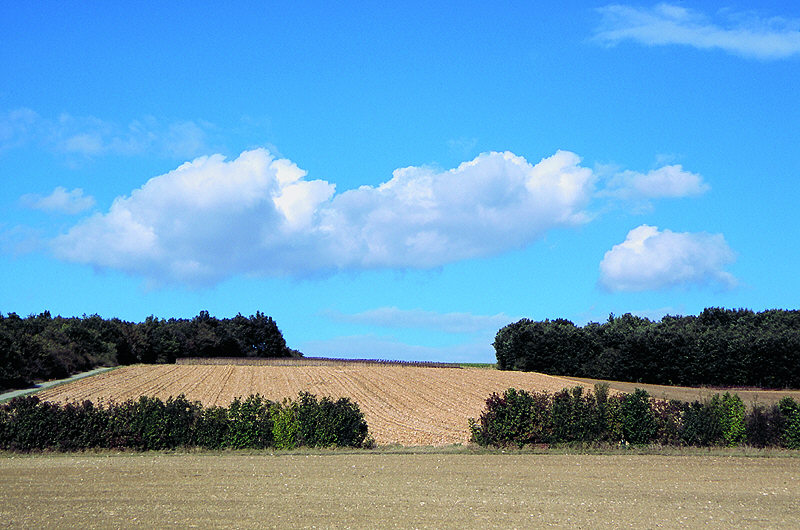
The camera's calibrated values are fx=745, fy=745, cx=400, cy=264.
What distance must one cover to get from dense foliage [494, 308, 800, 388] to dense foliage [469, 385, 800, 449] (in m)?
48.8

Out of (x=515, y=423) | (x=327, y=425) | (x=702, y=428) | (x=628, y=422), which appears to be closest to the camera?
(x=327, y=425)

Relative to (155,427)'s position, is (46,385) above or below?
above

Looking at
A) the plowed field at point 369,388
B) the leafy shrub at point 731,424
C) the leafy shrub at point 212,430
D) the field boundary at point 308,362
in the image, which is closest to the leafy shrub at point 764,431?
the leafy shrub at point 731,424

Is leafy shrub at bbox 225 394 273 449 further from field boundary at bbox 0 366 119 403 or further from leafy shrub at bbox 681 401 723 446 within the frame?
field boundary at bbox 0 366 119 403

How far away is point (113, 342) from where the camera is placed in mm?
86188

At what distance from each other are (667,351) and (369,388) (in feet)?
115

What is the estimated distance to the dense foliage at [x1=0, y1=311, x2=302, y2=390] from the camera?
2219 inches

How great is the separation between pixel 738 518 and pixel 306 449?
15.3 metres

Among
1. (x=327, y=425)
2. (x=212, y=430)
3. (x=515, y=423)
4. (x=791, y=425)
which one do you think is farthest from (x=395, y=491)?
(x=791, y=425)

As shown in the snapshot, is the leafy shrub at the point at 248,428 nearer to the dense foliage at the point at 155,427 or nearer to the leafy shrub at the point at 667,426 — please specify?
the dense foliage at the point at 155,427

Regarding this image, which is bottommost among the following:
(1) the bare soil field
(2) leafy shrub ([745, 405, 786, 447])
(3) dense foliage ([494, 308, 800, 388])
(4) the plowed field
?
(1) the bare soil field

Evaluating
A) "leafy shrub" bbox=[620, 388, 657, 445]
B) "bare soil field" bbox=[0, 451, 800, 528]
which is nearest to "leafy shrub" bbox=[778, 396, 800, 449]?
"bare soil field" bbox=[0, 451, 800, 528]

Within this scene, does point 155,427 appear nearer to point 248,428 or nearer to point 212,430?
point 212,430

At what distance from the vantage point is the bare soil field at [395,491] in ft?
50.4
